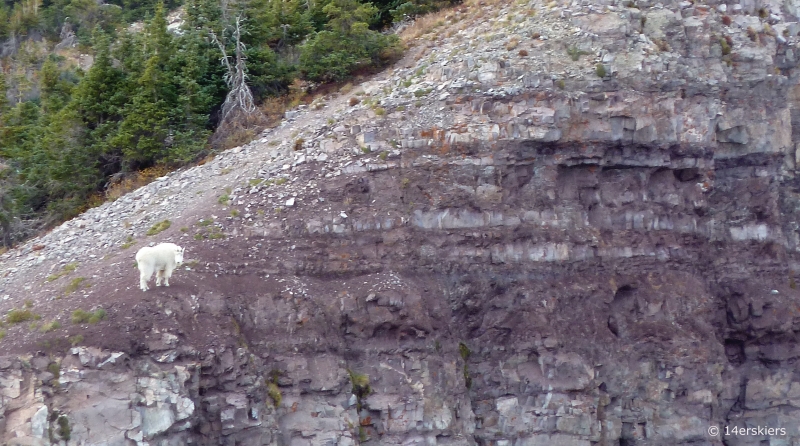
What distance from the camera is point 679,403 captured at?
22344 millimetres

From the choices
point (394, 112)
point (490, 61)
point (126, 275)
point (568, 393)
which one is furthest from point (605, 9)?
point (126, 275)

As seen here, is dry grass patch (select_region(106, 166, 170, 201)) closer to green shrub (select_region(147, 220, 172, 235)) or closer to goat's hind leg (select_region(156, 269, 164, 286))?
green shrub (select_region(147, 220, 172, 235))

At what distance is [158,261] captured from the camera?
17906 mm

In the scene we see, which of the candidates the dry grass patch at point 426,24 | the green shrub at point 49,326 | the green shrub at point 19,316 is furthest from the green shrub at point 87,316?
the dry grass patch at point 426,24

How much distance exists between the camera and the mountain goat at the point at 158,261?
17.8 meters

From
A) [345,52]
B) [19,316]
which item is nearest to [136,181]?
[345,52]

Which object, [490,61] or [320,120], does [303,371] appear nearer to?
[320,120]

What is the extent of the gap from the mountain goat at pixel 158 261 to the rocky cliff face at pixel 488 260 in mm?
325

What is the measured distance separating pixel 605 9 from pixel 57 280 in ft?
55.0

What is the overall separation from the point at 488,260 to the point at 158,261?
840 centimetres

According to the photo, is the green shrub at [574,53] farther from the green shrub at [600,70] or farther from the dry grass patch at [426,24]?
the dry grass patch at [426,24]

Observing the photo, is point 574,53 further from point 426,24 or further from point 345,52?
point 345,52

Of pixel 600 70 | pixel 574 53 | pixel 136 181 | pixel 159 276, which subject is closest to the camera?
pixel 159 276

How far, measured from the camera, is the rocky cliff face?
18.4 m
